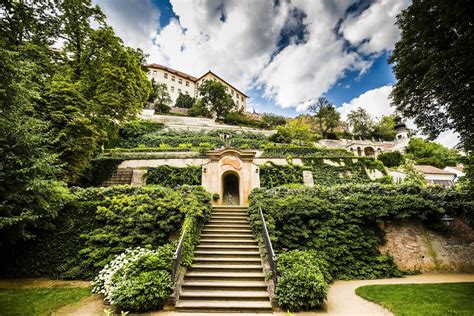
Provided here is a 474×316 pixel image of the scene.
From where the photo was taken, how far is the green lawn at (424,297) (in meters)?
5.36

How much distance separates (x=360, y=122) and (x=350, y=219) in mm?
49359

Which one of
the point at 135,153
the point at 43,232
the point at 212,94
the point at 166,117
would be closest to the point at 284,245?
the point at 43,232

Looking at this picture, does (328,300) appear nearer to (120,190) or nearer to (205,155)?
(120,190)

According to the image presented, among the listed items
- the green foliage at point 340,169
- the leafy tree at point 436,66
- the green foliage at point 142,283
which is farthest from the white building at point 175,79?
the green foliage at point 142,283

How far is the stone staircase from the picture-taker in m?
5.54

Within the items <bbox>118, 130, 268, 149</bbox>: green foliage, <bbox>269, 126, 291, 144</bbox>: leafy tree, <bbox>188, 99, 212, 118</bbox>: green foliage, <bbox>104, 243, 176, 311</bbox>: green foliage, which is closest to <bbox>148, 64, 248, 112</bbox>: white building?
<bbox>188, 99, 212, 118</bbox>: green foliage

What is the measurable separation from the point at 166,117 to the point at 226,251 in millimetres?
33662

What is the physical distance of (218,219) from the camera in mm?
9977

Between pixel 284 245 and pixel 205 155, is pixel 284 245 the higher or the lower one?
the lower one

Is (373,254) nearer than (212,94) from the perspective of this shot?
Yes

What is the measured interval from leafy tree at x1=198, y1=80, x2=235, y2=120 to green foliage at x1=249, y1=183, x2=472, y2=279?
1388 inches

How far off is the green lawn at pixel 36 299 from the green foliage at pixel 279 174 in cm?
1396

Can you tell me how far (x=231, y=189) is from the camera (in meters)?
15.7

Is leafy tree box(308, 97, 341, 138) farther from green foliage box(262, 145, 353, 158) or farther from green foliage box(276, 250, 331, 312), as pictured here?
green foliage box(276, 250, 331, 312)
